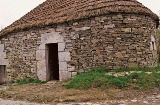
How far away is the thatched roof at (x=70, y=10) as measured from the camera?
9.00 meters

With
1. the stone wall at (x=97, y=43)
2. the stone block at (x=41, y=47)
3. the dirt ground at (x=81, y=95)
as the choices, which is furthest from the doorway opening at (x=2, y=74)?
the dirt ground at (x=81, y=95)

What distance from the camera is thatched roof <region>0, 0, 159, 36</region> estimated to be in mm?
9000

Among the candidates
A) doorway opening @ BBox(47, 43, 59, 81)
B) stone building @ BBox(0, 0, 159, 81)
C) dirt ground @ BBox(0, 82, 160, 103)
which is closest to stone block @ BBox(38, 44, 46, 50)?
stone building @ BBox(0, 0, 159, 81)

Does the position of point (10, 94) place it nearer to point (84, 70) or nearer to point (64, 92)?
point (64, 92)

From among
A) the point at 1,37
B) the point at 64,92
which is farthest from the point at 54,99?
the point at 1,37

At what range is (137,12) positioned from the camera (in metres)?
9.01

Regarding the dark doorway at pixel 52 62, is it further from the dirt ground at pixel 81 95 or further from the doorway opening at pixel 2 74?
the doorway opening at pixel 2 74

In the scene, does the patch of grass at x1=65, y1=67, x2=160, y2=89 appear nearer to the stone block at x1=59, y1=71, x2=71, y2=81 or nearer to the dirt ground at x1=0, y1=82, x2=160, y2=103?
the dirt ground at x1=0, y1=82, x2=160, y2=103

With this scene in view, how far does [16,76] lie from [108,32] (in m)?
4.89

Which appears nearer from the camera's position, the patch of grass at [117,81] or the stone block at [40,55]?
the patch of grass at [117,81]

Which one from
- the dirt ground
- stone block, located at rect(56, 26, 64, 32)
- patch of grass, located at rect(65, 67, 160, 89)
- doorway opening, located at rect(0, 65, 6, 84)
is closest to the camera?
the dirt ground

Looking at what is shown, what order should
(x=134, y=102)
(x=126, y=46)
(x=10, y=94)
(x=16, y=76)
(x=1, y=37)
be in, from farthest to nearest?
(x=1, y=37)
(x=16, y=76)
(x=126, y=46)
(x=10, y=94)
(x=134, y=102)

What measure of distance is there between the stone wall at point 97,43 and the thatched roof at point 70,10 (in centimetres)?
22

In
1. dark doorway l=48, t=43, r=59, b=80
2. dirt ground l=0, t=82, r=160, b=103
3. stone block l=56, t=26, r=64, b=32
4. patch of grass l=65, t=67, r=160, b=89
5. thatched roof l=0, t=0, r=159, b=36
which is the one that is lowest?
dirt ground l=0, t=82, r=160, b=103
